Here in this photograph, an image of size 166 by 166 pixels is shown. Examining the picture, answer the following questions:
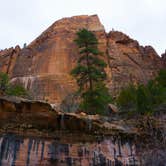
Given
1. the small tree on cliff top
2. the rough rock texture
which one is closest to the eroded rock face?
the rough rock texture

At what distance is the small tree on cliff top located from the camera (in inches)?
778

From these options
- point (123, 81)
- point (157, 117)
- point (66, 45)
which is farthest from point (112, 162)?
point (66, 45)

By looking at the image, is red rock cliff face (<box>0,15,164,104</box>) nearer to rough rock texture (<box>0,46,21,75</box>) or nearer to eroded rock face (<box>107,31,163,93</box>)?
eroded rock face (<box>107,31,163,93</box>)

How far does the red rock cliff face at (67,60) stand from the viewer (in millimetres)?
41781

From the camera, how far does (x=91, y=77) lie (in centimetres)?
2139

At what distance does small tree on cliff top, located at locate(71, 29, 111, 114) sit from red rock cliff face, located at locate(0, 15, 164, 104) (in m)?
16.2

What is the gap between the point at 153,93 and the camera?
19.0 meters

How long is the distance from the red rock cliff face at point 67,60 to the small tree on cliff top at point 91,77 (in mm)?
16172

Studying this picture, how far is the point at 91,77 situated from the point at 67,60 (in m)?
25.4

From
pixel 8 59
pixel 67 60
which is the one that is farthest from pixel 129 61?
pixel 8 59

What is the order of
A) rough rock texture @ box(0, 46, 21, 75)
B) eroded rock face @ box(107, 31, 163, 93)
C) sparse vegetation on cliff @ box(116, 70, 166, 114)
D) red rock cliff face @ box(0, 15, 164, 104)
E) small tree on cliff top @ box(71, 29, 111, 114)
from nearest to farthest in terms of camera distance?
sparse vegetation on cliff @ box(116, 70, 166, 114), small tree on cliff top @ box(71, 29, 111, 114), red rock cliff face @ box(0, 15, 164, 104), eroded rock face @ box(107, 31, 163, 93), rough rock texture @ box(0, 46, 21, 75)

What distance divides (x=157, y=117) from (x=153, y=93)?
420 centimetres

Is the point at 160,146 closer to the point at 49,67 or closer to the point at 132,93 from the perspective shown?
the point at 132,93

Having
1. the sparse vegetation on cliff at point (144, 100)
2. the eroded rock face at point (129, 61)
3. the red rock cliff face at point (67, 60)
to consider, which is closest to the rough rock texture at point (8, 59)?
the red rock cliff face at point (67, 60)
